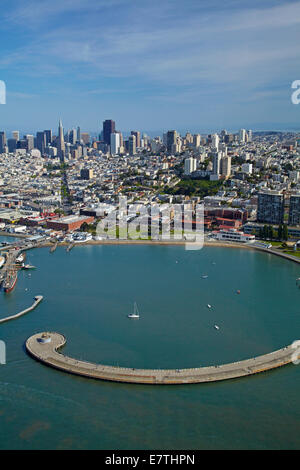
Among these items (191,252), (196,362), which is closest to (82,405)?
(196,362)

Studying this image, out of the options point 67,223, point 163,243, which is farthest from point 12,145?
point 163,243

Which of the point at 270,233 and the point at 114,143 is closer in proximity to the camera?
the point at 270,233

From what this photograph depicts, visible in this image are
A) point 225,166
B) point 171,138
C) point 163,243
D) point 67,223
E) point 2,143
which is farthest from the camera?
point 2,143

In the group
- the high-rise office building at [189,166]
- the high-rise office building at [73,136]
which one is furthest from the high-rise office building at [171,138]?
the high-rise office building at [73,136]

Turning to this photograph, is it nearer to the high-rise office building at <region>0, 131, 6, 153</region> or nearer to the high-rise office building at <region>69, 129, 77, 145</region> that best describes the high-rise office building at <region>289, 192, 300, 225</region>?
the high-rise office building at <region>0, 131, 6, 153</region>

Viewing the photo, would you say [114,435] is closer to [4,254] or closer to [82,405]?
[82,405]

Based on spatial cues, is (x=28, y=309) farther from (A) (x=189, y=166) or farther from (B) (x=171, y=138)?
(B) (x=171, y=138)

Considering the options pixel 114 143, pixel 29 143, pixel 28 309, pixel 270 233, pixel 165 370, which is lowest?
pixel 165 370
